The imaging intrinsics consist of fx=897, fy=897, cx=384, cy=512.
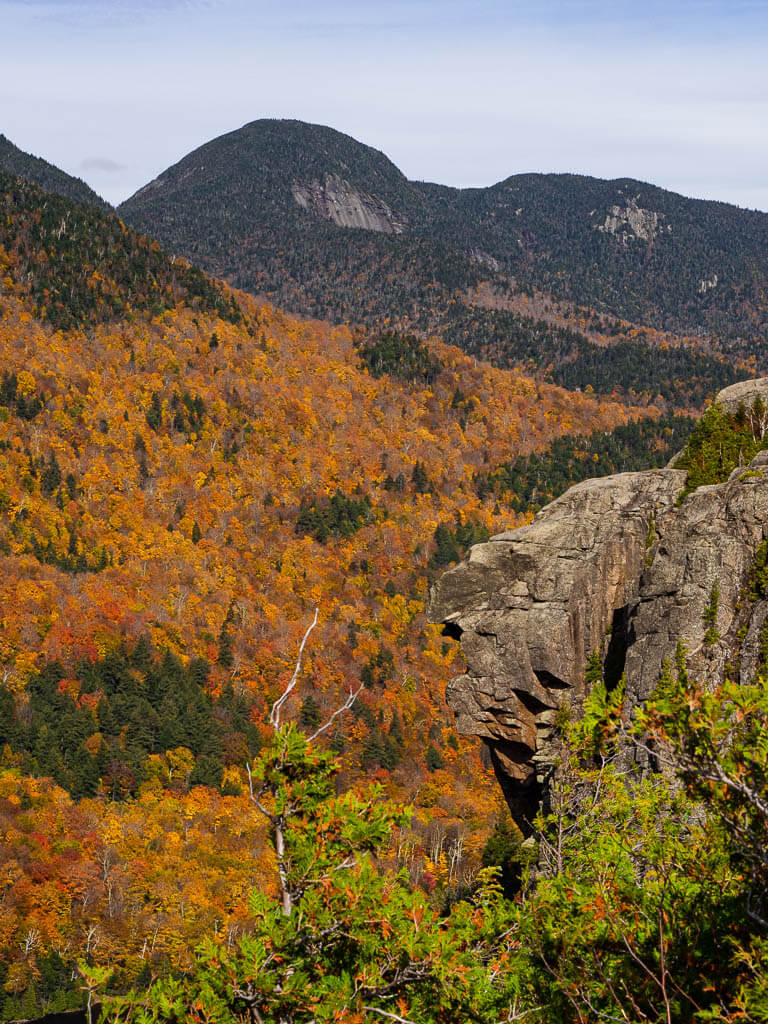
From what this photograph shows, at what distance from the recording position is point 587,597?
3822 cm

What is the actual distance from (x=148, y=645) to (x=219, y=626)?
19888 mm

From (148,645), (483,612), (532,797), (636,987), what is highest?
(636,987)

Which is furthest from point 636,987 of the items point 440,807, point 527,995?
point 440,807

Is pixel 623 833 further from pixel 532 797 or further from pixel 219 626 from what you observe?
pixel 219 626

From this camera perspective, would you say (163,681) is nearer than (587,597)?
No

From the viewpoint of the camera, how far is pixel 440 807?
13225cm

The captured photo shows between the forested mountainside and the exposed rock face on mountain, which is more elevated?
the exposed rock face on mountain

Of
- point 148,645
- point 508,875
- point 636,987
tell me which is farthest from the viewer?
point 148,645

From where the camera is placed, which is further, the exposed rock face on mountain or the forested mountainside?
the forested mountainside

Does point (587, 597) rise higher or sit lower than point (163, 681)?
higher

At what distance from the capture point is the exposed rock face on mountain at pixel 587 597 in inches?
1268

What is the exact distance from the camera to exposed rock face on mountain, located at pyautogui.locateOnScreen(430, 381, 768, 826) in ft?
106

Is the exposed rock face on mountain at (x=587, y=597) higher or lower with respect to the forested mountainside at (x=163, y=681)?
higher

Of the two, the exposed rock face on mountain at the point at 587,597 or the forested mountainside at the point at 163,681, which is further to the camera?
the forested mountainside at the point at 163,681
